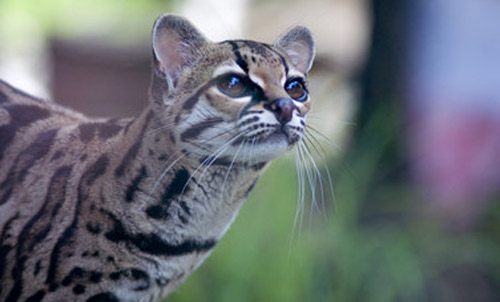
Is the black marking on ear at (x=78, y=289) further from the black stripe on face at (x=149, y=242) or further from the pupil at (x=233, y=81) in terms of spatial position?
the pupil at (x=233, y=81)

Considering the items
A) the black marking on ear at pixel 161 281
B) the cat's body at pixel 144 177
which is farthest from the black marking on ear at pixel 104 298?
the black marking on ear at pixel 161 281

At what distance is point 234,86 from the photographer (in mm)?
1877

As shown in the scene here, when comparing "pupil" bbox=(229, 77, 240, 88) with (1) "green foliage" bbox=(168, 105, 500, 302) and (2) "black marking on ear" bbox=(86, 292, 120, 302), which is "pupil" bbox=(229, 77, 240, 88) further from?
(1) "green foliage" bbox=(168, 105, 500, 302)

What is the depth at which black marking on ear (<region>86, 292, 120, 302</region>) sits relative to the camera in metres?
2.16

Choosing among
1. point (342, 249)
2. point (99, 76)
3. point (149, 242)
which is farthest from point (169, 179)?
point (99, 76)

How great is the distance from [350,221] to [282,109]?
2855mm

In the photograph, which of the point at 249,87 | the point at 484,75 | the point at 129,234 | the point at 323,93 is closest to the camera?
the point at 249,87

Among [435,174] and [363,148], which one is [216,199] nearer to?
[363,148]

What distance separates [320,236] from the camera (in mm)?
4324

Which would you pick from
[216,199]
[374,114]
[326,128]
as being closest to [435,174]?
[374,114]

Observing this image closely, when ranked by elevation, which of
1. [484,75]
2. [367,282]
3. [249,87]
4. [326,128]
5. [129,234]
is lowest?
[129,234]

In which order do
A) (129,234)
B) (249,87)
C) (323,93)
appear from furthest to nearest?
(323,93) < (129,234) < (249,87)

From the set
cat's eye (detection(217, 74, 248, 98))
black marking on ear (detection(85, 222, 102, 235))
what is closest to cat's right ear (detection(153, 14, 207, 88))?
cat's eye (detection(217, 74, 248, 98))

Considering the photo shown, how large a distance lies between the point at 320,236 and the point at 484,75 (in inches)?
73.1
